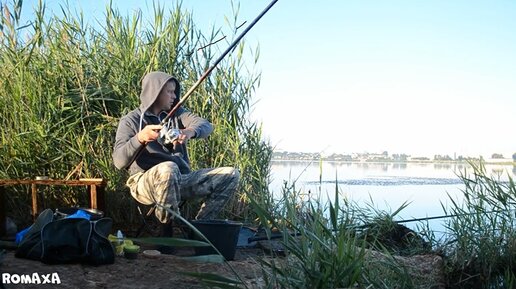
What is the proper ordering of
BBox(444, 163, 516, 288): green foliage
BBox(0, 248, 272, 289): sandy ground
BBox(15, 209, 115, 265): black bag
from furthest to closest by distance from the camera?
BBox(444, 163, 516, 288): green foliage → BBox(15, 209, 115, 265): black bag → BBox(0, 248, 272, 289): sandy ground

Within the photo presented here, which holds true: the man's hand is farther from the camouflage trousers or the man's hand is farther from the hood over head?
the hood over head

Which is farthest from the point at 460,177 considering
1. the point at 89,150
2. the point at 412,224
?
the point at 89,150

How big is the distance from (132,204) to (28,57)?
1558 millimetres

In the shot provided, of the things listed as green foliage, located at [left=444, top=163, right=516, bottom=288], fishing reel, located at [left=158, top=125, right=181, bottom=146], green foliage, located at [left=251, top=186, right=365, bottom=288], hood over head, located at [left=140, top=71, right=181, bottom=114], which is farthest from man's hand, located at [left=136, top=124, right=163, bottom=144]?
green foliage, located at [left=444, top=163, right=516, bottom=288]

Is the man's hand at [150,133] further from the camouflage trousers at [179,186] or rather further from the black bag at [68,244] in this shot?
the black bag at [68,244]

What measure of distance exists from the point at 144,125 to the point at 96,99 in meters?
1.07

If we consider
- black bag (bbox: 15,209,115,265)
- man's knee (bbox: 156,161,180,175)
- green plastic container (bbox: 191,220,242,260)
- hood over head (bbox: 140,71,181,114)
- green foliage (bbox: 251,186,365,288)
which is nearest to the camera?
green foliage (bbox: 251,186,365,288)

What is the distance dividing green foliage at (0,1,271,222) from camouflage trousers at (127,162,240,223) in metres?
0.86

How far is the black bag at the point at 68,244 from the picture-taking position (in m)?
2.95

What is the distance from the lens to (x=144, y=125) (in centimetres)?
379

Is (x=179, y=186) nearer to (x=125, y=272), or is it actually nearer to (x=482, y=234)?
(x=125, y=272)

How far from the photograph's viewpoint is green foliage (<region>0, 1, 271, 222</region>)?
179 inches

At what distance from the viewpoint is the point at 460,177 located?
363 cm

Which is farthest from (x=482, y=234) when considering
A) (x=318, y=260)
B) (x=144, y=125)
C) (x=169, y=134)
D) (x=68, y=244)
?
(x=68, y=244)
